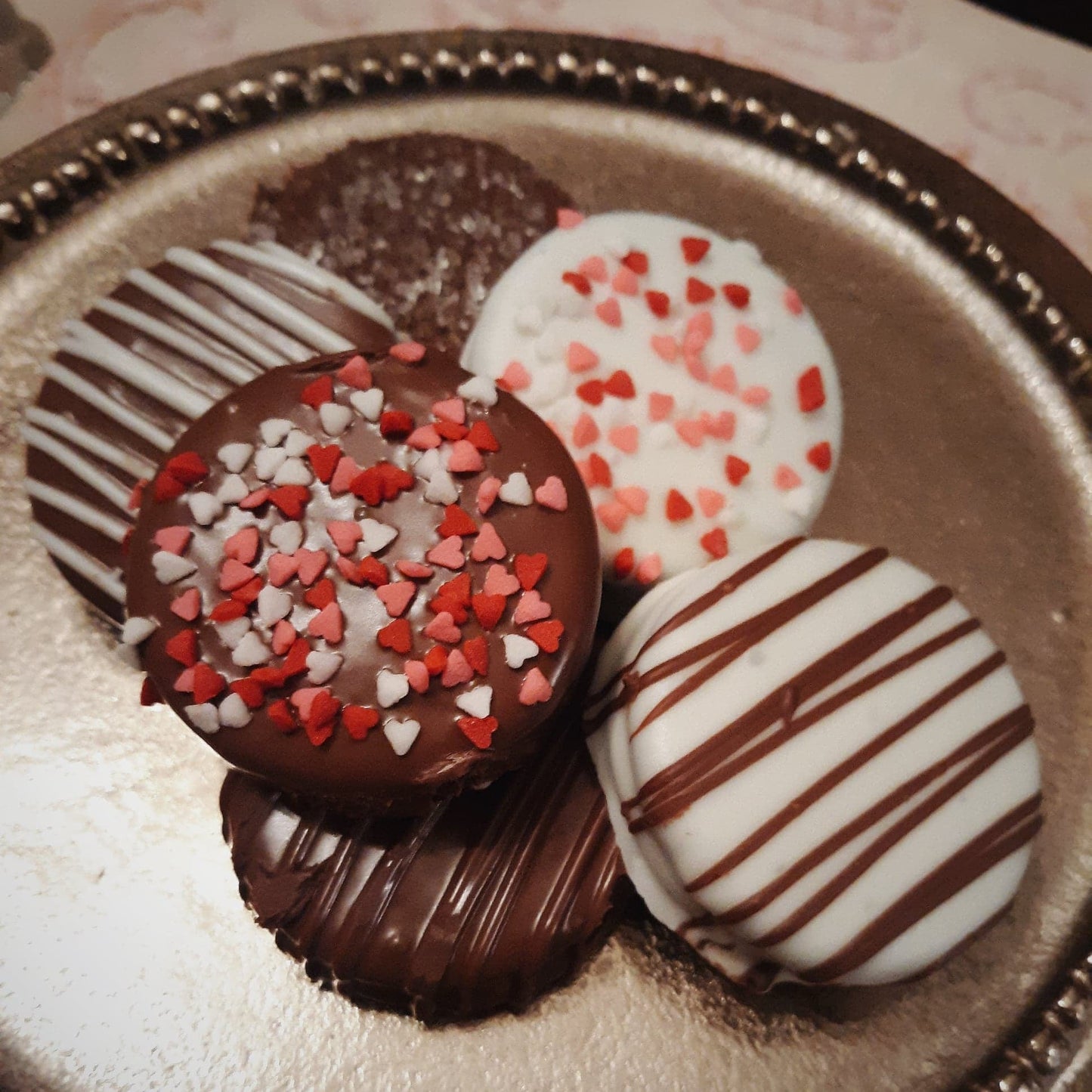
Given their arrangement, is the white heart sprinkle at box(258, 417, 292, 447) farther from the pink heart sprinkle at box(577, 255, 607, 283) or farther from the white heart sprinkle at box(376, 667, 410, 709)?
the pink heart sprinkle at box(577, 255, 607, 283)

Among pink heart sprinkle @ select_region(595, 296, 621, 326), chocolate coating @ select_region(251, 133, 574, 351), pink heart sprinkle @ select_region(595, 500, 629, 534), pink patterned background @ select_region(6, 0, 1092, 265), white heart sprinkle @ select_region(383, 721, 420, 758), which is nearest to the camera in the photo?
white heart sprinkle @ select_region(383, 721, 420, 758)

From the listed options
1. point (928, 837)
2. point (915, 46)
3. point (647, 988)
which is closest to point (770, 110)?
point (915, 46)

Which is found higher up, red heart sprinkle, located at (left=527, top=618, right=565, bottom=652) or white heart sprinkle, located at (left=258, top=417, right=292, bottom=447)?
white heart sprinkle, located at (left=258, top=417, right=292, bottom=447)

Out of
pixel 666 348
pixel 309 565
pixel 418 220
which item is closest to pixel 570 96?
pixel 418 220

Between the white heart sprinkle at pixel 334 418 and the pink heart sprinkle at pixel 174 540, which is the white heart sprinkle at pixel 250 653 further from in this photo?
the white heart sprinkle at pixel 334 418

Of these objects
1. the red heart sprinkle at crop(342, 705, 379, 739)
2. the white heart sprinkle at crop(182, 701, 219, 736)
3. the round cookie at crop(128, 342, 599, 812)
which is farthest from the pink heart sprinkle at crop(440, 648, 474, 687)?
the white heart sprinkle at crop(182, 701, 219, 736)

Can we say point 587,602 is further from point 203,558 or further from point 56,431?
point 56,431
